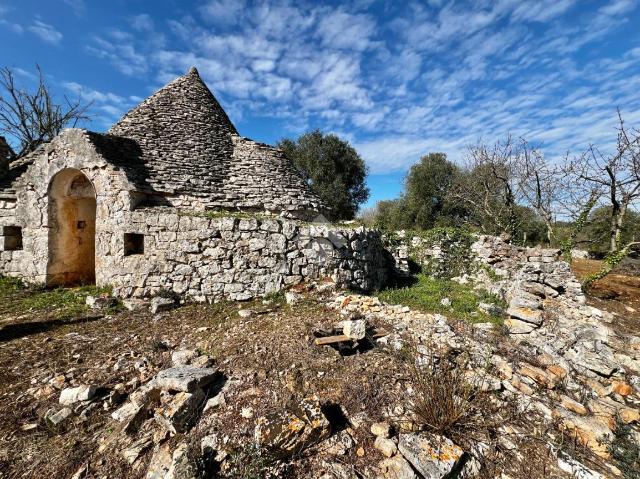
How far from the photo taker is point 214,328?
5.48m

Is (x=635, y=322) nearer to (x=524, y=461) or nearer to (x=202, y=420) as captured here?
(x=524, y=461)

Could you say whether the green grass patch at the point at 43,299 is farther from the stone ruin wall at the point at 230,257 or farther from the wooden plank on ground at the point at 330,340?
the wooden plank on ground at the point at 330,340

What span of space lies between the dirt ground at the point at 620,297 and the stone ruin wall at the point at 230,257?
6944 millimetres

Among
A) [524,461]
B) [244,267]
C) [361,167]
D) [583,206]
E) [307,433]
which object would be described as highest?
[361,167]

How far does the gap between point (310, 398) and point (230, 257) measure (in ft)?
13.9

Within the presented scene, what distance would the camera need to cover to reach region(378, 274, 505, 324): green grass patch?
674cm

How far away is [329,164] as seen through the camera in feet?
71.8

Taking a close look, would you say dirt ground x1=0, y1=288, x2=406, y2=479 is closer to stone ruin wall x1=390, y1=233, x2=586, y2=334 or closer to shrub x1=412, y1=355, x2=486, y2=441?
shrub x1=412, y1=355, x2=486, y2=441

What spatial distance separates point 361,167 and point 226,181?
1561 cm

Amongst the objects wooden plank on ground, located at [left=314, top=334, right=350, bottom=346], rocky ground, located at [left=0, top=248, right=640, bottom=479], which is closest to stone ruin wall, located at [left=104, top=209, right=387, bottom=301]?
rocky ground, located at [left=0, top=248, right=640, bottom=479]

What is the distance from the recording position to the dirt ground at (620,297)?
7.29 m

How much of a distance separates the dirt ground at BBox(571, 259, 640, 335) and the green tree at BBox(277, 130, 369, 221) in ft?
45.3

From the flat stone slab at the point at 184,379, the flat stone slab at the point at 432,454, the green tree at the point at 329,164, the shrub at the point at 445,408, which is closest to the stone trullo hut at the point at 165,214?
the flat stone slab at the point at 184,379

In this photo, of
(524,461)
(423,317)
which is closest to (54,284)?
(423,317)
